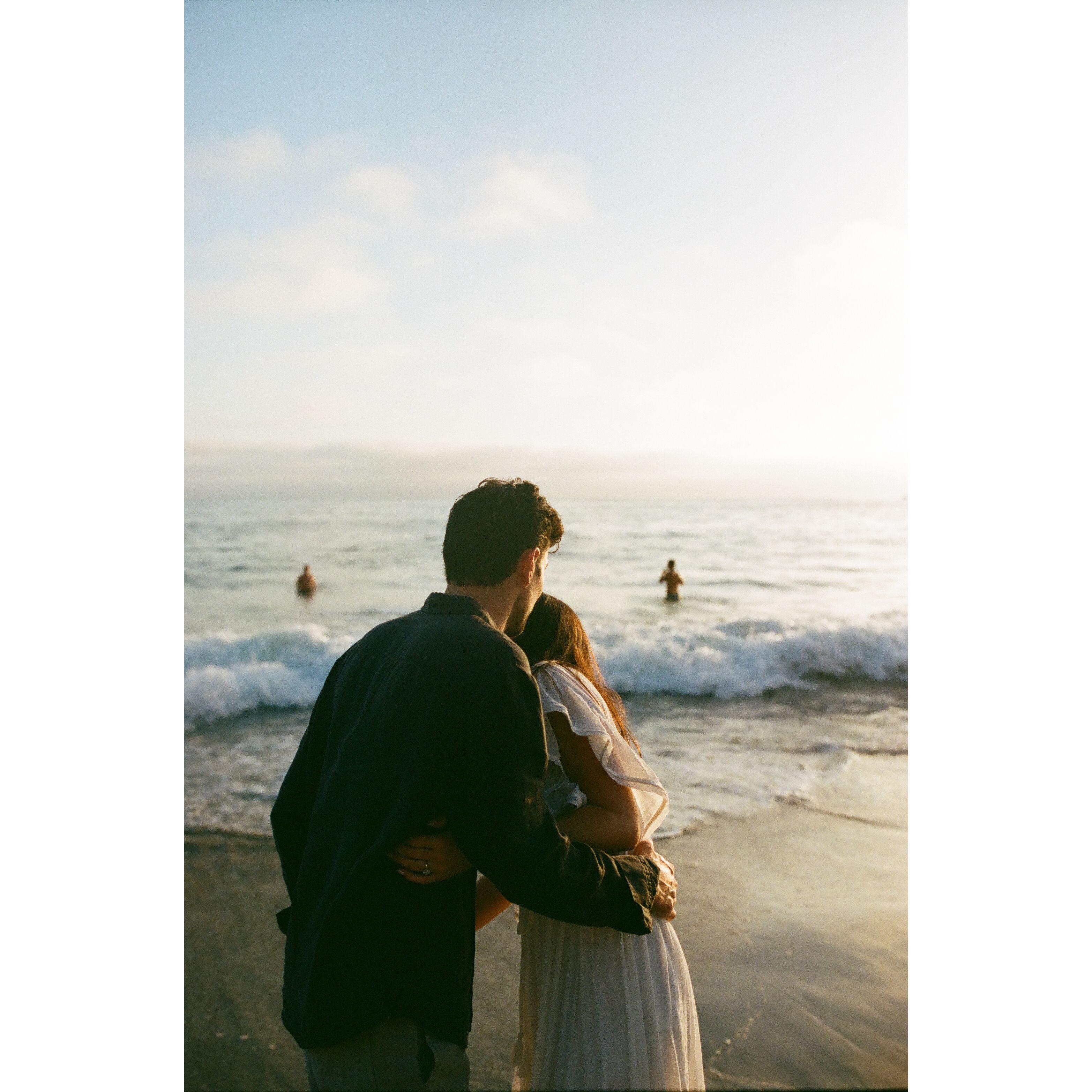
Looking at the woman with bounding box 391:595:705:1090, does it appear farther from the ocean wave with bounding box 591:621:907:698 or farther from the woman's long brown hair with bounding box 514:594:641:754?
the ocean wave with bounding box 591:621:907:698

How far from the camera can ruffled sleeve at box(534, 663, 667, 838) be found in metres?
1.35

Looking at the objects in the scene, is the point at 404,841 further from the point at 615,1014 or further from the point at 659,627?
the point at 659,627

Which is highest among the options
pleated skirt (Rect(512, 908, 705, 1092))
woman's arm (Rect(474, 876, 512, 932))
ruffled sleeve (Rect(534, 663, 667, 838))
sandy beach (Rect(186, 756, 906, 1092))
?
ruffled sleeve (Rect(534, 663, 667, 838))

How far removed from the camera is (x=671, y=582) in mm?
10070

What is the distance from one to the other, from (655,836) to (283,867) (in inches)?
109

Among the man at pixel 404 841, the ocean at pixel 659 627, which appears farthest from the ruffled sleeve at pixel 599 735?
the ocean at pixel 659 627

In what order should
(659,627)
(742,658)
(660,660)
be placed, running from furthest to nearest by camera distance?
(659,627)
(742,658)
(660,660)

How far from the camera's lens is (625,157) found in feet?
11.5

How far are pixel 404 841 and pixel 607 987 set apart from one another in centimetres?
47

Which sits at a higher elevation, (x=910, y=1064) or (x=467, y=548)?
(x=467, y=548)

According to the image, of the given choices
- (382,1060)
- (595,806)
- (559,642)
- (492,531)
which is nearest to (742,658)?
(559,642)

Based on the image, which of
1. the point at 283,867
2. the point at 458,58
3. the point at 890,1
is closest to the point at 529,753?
the point at 283,867

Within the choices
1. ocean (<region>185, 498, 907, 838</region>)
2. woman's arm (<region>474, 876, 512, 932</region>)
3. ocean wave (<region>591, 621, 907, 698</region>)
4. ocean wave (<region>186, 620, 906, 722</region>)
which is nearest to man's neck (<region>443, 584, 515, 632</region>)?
woman's arm (<region>474, 876, 512, 932</region>)
